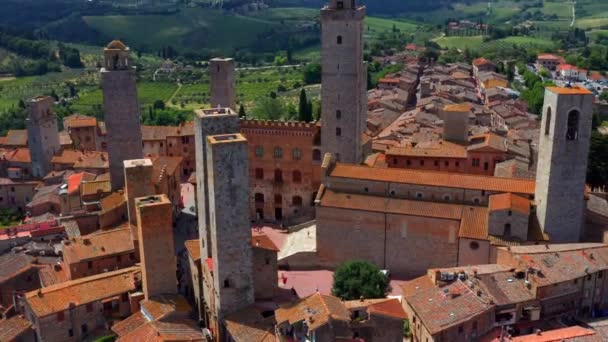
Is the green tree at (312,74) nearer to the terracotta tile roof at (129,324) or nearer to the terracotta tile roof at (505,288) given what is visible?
the terracotta tile roof at (505,288)

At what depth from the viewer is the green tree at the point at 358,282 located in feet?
100

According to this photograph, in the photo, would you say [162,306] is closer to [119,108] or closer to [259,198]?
[259,198]

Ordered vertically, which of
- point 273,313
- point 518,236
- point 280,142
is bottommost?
point 273,313

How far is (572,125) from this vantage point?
32250 mm

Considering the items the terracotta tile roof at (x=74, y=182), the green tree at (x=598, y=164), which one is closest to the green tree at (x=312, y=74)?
the terracotta tile roof at (x=74, y=182)

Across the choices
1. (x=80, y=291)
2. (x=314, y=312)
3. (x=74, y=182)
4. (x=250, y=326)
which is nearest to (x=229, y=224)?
(x=250, y=326)

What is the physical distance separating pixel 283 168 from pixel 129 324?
16.9 metres

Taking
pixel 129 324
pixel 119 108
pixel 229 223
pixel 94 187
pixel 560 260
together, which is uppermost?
pixel 119 108

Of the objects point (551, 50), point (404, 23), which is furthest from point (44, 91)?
point (404, 23)

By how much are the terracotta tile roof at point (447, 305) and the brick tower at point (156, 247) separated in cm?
1150

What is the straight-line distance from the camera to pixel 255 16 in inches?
6663

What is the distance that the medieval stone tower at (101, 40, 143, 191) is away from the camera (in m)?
40.7

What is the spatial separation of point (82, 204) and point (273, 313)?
62.1ft

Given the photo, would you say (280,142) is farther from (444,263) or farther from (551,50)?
(551,50)
